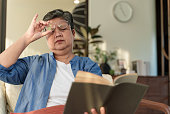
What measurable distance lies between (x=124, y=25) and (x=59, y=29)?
2.64 meters

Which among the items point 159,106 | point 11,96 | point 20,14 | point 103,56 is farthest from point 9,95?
point 103,56

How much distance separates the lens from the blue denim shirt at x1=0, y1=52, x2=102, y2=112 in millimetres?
963

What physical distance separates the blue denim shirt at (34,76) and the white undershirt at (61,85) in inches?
1.0

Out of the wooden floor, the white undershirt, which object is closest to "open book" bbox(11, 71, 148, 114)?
the white undershirt

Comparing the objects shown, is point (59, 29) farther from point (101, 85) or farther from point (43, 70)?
point (101, 85)

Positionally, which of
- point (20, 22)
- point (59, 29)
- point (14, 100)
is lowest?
point (14, 100)

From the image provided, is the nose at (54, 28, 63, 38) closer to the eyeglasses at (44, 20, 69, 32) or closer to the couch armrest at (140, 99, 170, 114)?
the eyeglasses at (44, 20, 69, 32)

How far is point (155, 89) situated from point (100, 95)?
2141mm

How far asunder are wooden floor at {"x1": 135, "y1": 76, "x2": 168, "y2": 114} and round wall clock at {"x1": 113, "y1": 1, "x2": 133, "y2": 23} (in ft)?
4.49

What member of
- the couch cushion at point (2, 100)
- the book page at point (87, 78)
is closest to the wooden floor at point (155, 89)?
the couch cushion at point (2, 100)

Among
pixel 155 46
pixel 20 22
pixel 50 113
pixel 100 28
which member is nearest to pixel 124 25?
pixel 100 28

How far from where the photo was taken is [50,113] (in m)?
0.85

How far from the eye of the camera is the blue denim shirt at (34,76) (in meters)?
0.96

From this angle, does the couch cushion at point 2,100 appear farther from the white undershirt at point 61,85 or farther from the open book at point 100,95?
the open book at point 100,95
